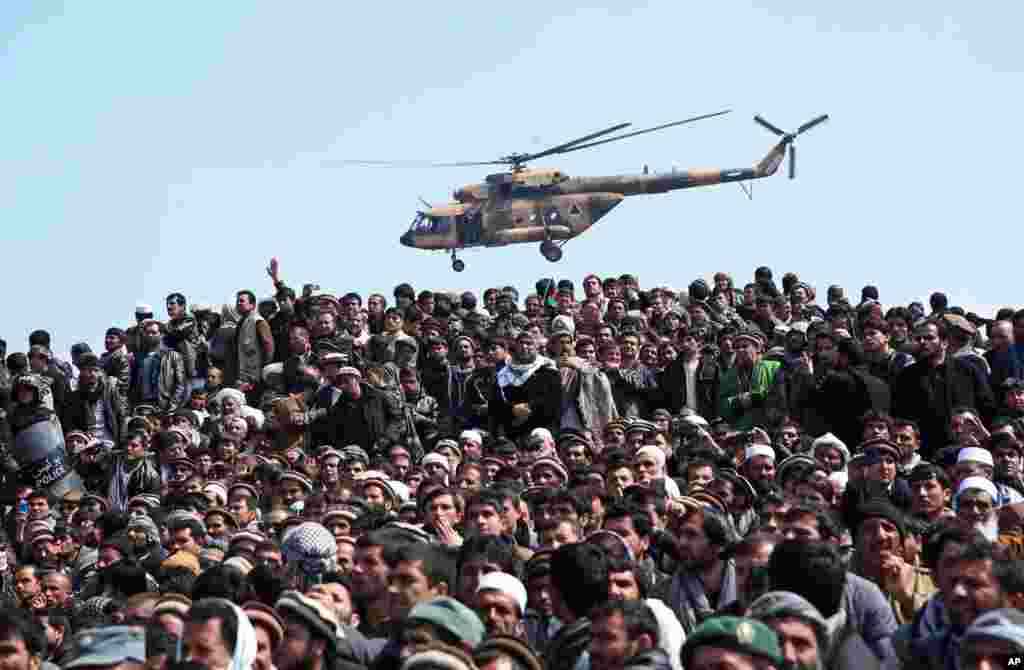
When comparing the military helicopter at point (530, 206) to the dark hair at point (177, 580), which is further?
the military helicopter at point (530, 206)

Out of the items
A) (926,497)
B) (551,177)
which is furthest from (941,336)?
(551,177)

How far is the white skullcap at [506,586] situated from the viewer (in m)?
9.28

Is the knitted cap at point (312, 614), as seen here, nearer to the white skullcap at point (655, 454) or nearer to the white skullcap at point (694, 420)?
the white skullcap at point (655, 454)

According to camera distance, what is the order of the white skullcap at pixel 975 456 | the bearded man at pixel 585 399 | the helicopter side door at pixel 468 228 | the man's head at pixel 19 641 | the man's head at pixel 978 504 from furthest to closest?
the helicopter side door at pixel 468 228, the bearded man at pixel 585 399, the white skullcap at pixel 975 456, the man's head at pixel 978 504, the man's head at pixel 19 641

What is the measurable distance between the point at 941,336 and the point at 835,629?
10291mm

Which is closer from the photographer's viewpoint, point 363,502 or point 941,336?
point 363,502

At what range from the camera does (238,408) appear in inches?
745

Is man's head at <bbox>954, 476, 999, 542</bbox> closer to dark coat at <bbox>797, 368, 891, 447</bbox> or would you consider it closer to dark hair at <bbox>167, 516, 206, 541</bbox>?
dark coat at <bbox>797, 368, 891, 447</bbox>

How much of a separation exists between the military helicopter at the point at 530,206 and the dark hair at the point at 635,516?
1270 inches

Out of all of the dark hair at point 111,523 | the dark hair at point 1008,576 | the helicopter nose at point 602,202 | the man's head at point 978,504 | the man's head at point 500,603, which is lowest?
the dark hair at point 111,523

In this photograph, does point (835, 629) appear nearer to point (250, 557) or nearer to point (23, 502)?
point (250, 557)

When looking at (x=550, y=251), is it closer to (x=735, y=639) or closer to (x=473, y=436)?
(x=473, y=436)

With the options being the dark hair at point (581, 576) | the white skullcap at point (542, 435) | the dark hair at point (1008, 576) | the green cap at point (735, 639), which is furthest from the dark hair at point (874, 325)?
the green cap at point (735, 639)

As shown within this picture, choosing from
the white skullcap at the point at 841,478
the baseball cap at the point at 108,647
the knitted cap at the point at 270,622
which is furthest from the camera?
the white skullcap at the point at 841,478
